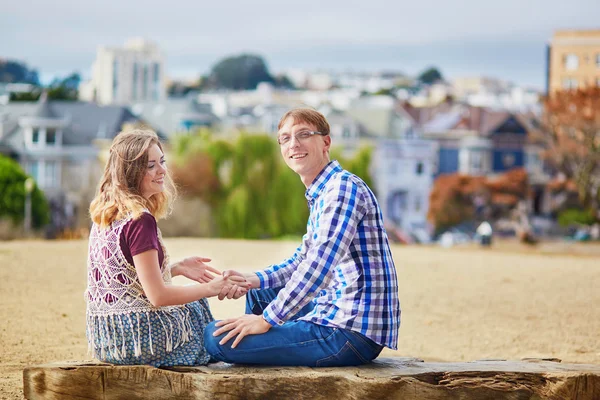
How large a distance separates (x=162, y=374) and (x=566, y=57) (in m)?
58.7

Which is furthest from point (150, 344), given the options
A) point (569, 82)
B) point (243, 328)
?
point (569, 82)

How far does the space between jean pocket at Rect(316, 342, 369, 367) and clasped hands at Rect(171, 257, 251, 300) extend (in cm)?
45

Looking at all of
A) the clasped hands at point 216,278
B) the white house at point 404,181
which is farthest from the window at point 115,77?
the clasped hands at point 216,278

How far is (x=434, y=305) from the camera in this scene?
8.43 meters

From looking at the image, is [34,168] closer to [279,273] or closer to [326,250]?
[279,273]

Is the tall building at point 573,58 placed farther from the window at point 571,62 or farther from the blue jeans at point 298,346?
the blue jeans at point 298,346

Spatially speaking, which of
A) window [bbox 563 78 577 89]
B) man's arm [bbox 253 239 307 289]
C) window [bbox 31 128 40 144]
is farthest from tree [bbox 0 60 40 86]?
man's arm [bbox 253 239 307 289]

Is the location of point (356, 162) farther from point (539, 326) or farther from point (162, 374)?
point (162, 374)

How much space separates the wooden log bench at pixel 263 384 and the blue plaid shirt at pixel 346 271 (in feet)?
0.62

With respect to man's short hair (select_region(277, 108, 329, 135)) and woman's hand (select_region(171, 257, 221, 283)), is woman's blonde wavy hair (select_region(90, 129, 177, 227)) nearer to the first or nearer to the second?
woman's hand (select_region(171, 257, 221, 283))

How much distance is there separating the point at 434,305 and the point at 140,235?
5.14 metres

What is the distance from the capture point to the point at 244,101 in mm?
81438

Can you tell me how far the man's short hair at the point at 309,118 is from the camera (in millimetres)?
3953

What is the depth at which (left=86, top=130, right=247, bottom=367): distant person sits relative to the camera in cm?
368
